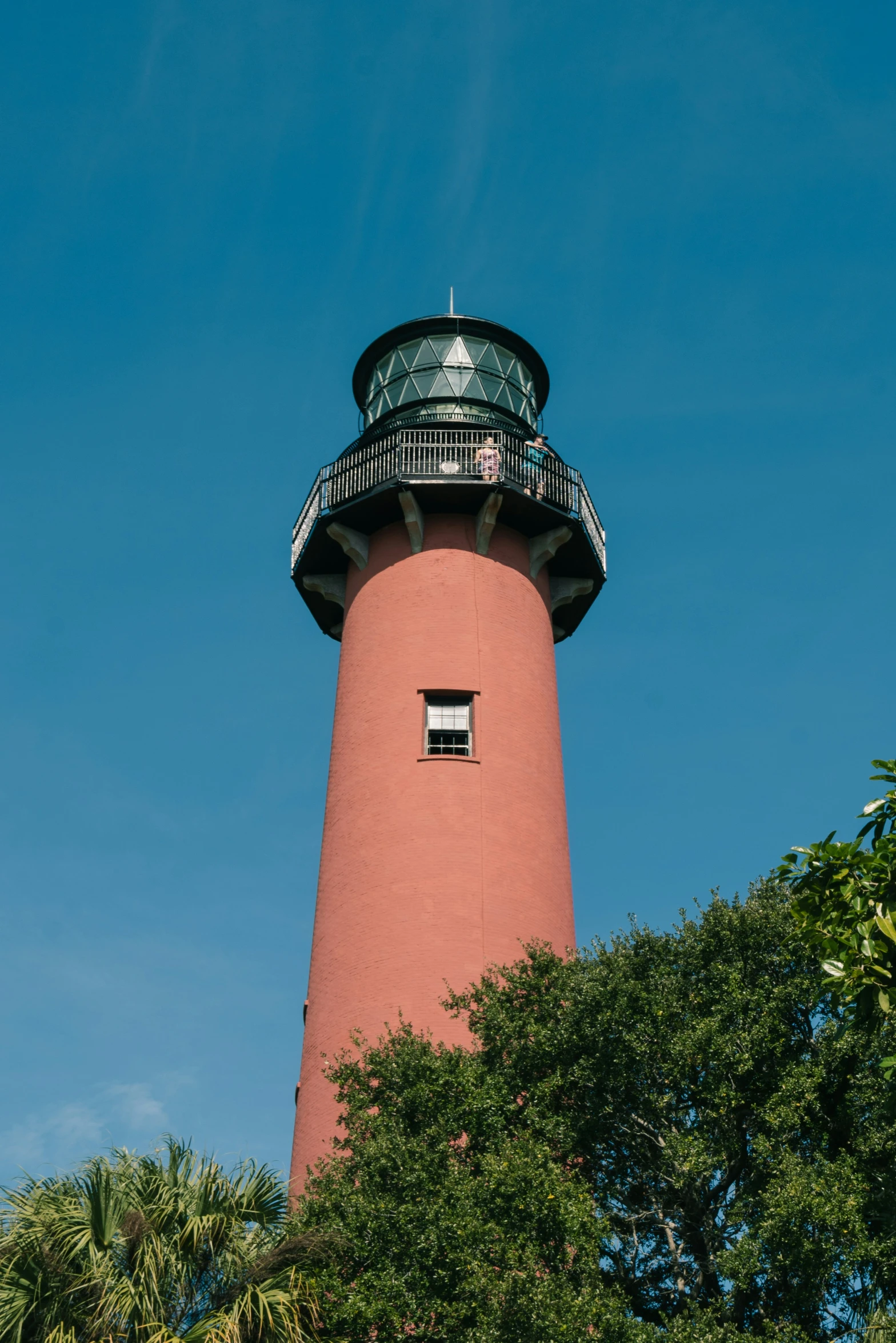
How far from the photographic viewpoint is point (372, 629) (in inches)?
1031

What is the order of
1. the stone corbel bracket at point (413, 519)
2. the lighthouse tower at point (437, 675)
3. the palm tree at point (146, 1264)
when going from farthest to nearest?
1. the stone corbel bracket at point (413, 519)
2. the lighthouse tower at point (437, 675)
3. the palm tree at point (146, 1264)

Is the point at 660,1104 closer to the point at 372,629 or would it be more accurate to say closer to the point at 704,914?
the point at 704,914

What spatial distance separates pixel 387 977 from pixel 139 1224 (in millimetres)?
7611

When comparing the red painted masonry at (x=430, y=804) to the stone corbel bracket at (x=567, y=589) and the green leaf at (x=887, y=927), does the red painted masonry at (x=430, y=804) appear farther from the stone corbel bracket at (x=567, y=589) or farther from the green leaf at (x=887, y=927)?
the green leaf at (x=887, y=927)

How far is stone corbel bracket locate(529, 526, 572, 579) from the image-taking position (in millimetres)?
27531

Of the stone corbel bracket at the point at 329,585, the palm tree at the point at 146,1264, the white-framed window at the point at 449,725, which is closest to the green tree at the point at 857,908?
the palm tree at the point at 146,1264

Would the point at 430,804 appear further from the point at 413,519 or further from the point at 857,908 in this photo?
the point at 857,908

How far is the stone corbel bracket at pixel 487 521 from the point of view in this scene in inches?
1035

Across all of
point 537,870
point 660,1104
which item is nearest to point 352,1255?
point 660,1104

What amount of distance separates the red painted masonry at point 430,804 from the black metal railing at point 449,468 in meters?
1.12

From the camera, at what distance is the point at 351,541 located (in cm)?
2731

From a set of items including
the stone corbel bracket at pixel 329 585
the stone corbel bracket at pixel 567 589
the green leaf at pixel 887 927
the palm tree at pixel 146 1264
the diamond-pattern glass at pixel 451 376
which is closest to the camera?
the green leaf at pixel 887 927

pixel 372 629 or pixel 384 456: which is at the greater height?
pixel 384 456

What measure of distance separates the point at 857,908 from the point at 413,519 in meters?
16.5
